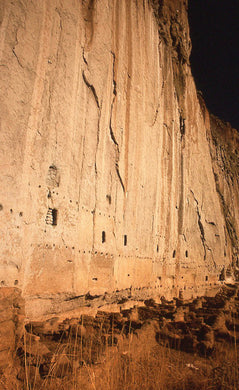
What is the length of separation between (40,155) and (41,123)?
2.05 ft

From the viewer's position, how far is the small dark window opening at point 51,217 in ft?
19.6

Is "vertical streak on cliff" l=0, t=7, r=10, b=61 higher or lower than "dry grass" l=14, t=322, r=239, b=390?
higher

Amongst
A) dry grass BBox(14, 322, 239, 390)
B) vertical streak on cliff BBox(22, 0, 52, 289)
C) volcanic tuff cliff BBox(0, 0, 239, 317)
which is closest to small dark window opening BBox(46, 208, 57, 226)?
volcanic tuff cliff BBox(0, 0, 239, 317)

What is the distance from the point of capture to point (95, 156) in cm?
733

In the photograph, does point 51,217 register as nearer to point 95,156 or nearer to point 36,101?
point 95,156

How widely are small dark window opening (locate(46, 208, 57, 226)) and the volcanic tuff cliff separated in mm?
20

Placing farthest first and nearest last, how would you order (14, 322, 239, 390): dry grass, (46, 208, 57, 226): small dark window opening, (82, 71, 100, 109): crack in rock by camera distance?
(82, 71, 100, 109): crack in rock < (46, 208, 57, 226): small dark window opening < (14, 322, 239, 390): dry grass

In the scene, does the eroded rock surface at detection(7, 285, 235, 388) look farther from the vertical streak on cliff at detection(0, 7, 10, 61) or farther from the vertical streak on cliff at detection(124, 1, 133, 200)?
the vertical streak on cliff at detection(0, 7, 10, 61)

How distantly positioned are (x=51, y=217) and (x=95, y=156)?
1985 mm

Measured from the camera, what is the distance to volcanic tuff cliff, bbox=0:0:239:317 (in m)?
5.51

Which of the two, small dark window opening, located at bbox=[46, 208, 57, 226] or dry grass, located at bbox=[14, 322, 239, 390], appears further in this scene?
small dark window opening, located at bbox=[46, 208, 57, 226]

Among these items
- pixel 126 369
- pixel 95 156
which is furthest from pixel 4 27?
pixel 126 369

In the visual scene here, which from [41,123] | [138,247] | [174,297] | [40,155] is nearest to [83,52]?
[41,123]

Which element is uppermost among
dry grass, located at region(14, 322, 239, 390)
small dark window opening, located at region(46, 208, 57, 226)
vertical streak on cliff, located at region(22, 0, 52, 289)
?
vertical streak on cliff, located at region(22, 0, 52, 289)
